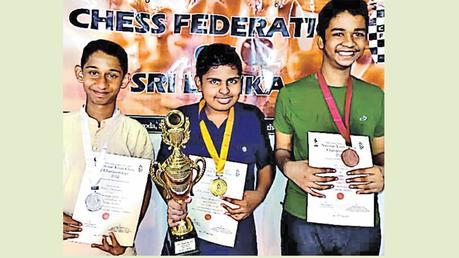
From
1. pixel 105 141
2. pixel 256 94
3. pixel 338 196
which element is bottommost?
pixel 338 196

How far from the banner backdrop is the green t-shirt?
5 cm

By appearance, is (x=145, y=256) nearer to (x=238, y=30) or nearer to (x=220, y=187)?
(x=220, y=187)

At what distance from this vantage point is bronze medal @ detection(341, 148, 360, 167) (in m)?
3.91

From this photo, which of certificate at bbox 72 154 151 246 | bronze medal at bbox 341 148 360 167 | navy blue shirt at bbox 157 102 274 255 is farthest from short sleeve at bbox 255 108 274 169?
certificate at bbox 72 154 151 246

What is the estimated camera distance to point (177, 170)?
387 cm

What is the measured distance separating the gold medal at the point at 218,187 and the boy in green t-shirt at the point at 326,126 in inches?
12.1

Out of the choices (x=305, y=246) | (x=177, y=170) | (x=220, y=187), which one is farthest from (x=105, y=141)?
(x=305, y=246)

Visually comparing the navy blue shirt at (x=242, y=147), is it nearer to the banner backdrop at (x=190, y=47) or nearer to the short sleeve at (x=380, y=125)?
the banner backdrop at (x=190, y=47)

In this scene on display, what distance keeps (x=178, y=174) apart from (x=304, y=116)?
2.36ft

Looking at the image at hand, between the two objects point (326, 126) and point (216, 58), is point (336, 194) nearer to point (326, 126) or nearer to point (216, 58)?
point (326, 126)

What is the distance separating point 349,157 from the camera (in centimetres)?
391

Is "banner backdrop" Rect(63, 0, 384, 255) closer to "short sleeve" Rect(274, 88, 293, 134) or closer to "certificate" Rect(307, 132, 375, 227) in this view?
"short sleeve" Rect(274, 88, 293, 134)

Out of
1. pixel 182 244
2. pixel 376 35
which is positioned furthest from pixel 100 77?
pixel 376 35

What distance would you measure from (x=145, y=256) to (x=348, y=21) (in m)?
1.61
